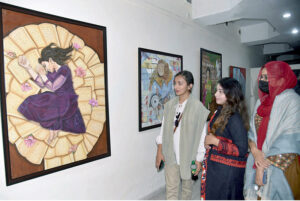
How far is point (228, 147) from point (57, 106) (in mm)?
1438

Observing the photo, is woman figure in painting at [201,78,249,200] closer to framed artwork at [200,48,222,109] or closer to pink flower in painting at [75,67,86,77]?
pink flower in painting at [75,67,86,77]

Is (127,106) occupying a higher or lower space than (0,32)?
lower

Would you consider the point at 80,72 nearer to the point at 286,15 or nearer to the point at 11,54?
the point at 11,54

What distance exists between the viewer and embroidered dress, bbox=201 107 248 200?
1569 millimetres

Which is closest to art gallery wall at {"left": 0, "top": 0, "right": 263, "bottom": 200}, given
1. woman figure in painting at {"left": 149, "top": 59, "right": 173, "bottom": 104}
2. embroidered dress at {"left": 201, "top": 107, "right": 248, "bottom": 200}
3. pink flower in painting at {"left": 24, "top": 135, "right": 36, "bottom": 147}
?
pink flower in painting at {"left": 24, "top": 135, "right": 36, "bottom": 147}

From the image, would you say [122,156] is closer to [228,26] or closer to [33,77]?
[33,77]

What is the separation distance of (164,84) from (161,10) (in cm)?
100

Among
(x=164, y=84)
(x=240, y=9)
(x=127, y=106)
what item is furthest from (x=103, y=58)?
(x=240, y=9)

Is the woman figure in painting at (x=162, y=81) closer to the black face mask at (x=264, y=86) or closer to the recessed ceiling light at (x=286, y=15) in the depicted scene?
the black face mask at (x=264, y=86)

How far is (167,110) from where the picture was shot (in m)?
2.10

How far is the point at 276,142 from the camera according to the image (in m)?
1.42

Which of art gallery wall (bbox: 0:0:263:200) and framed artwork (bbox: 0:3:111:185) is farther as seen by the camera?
art gallery wall (bbox: 0:0:263:200)

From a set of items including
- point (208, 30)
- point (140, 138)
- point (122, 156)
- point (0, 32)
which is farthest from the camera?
point (208, 30)

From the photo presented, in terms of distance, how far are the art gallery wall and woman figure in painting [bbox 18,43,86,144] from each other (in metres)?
0.30
